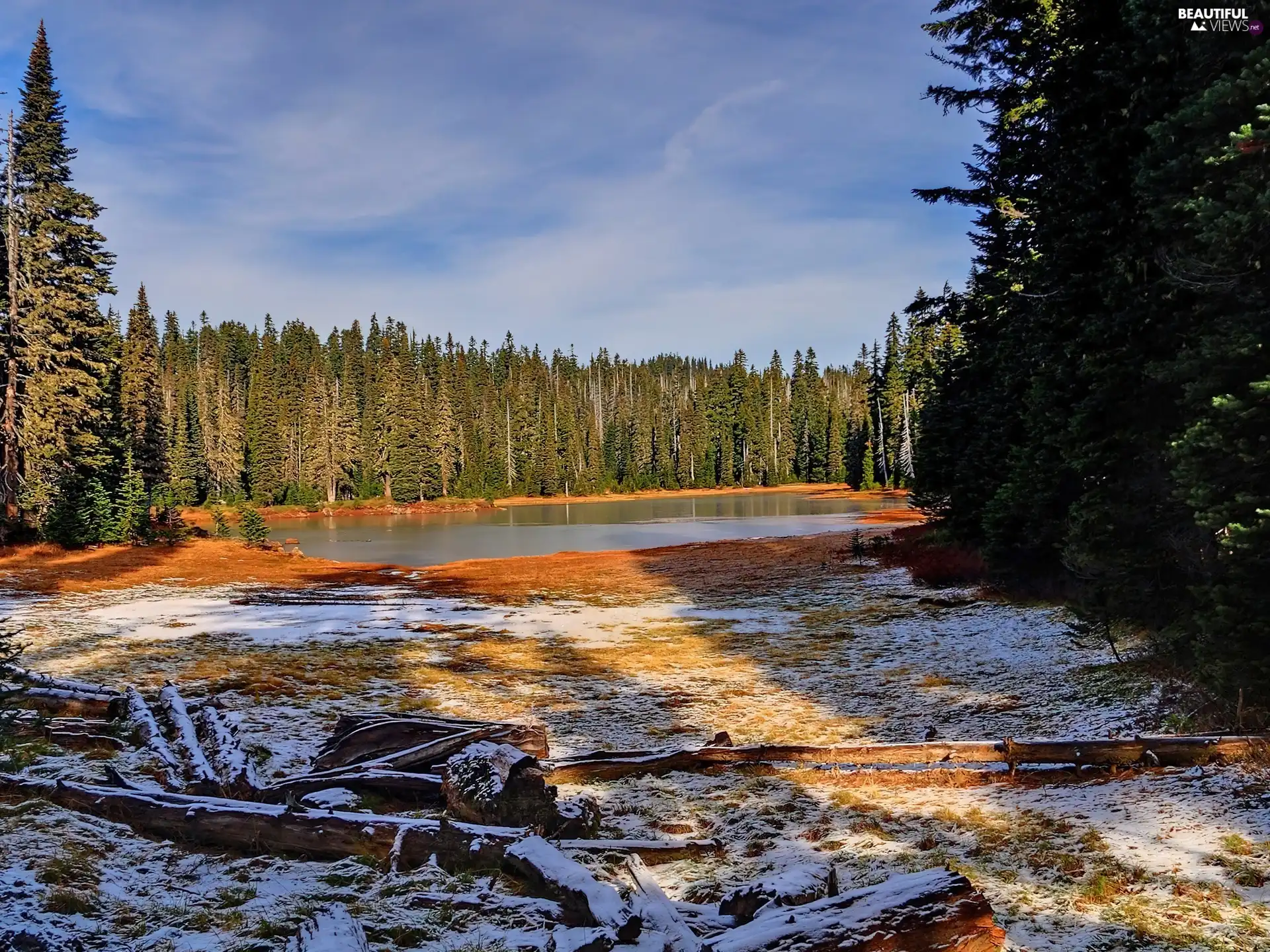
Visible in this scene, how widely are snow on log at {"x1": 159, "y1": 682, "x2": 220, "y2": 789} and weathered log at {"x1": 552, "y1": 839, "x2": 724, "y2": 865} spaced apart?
2.78 m

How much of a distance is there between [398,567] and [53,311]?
16.9 m

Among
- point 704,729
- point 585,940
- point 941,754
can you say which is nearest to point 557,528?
point 704,729

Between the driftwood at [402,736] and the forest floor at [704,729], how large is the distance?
486 mm

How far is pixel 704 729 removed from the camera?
27.2ft

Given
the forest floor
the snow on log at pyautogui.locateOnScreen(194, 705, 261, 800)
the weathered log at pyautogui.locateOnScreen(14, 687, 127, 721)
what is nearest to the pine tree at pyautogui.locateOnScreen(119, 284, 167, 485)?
the forest floor

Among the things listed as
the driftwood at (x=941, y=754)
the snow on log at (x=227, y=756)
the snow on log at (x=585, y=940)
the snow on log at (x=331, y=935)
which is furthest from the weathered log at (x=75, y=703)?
the snow on log at (x=585, y=940)

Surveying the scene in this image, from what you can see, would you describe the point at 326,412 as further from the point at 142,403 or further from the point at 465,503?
the point at 142,403

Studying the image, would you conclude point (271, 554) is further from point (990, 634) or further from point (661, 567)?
point (990, 634)

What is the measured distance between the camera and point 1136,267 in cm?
799

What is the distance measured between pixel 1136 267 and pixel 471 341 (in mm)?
161671

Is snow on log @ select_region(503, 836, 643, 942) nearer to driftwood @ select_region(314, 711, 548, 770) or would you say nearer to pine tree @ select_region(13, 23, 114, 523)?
driftwood @ select_region(314, 711, 548, 770)

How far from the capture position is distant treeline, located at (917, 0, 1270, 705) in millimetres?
5625

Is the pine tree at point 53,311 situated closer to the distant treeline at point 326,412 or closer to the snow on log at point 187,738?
the distant treeline at point 326,412

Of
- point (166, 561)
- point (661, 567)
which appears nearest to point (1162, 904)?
point (661, 567)
